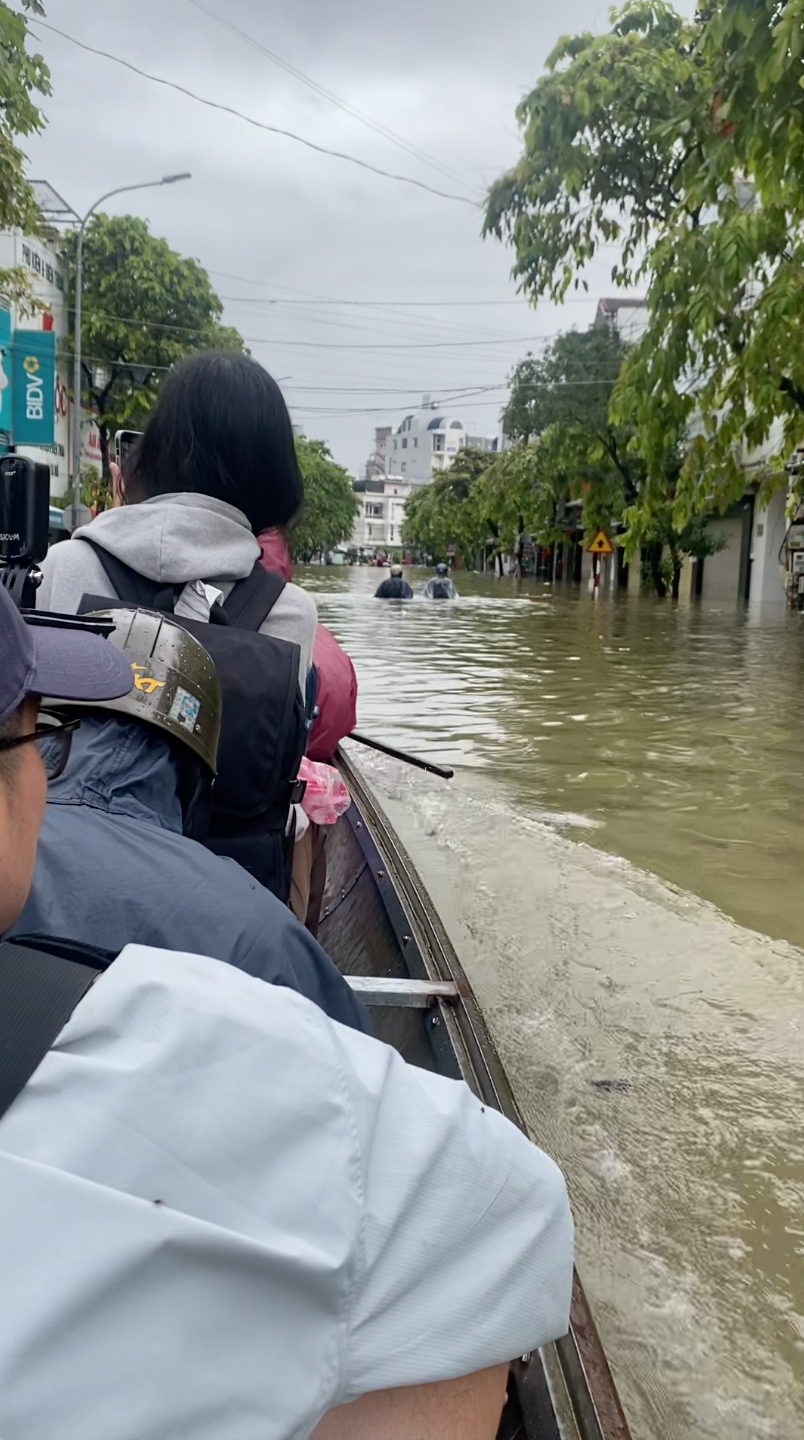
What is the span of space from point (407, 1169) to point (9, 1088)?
0.29 meters

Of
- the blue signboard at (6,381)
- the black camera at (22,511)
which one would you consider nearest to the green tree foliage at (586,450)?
the blue signboard at (6,381)

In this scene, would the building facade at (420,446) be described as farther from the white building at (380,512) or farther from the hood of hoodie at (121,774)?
the hood of hoodie at (121,774)

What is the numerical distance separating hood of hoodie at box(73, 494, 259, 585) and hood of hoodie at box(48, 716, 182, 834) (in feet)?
1.68

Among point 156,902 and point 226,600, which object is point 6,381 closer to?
point 226,600

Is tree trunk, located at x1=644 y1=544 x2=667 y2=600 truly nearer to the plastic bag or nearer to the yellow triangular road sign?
the yellow triangular road sign

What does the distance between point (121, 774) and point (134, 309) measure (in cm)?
3853

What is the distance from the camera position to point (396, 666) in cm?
1353

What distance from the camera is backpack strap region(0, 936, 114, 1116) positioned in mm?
674

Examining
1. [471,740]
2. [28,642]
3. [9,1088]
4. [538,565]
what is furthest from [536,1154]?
[538,565]

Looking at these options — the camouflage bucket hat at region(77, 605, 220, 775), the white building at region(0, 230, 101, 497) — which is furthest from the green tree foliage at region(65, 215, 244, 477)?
the camouflage bucket hat at region(77, 605, 220, 775)

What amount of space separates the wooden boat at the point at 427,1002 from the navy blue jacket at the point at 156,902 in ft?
1.62

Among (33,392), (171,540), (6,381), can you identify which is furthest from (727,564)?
(171,540)

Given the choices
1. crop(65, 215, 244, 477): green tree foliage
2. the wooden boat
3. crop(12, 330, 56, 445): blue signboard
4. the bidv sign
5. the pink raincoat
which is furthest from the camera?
crop(65, 215, 244, 477): green tree foliage

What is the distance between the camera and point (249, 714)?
179 centimetres
